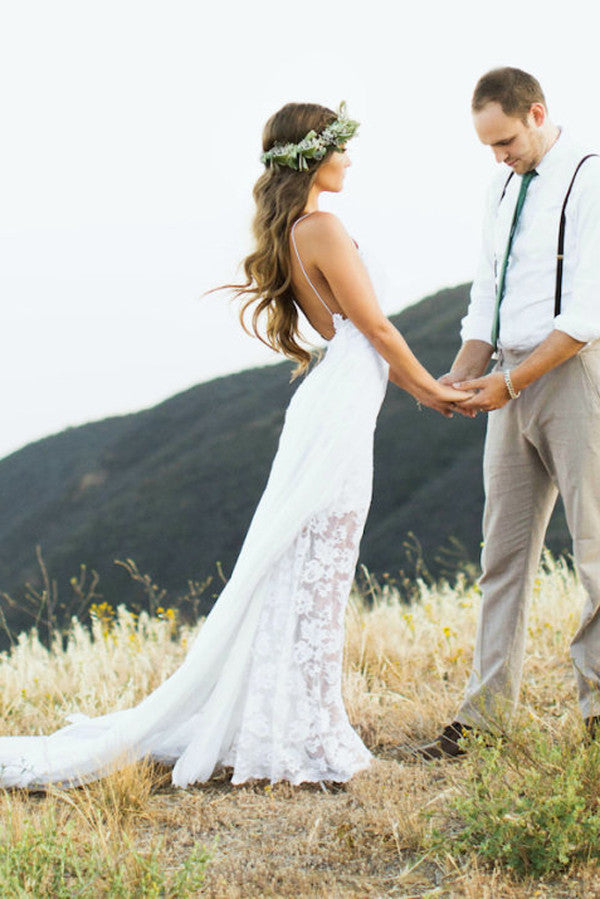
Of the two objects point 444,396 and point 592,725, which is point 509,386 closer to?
point 444,396

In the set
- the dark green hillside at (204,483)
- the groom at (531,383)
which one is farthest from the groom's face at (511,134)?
the dark green hillside at (204,483)

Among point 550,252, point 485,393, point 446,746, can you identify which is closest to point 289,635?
point 446,746

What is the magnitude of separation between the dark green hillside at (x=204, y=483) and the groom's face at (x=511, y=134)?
31433 millimetres

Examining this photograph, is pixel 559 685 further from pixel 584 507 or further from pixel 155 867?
pixel 155 867

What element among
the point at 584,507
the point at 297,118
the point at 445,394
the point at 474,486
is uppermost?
the point at 297,118

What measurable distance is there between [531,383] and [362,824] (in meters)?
1.62

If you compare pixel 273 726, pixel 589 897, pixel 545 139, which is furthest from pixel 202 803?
pixel 545 139

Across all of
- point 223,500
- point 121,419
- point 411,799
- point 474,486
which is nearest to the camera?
point 411,799

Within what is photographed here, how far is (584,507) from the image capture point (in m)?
3.69

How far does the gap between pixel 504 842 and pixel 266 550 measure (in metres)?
1.36

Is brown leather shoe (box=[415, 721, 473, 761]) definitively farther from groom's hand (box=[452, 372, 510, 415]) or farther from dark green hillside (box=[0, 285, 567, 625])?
dark green hillside (box=[0, 285, 567, 625])

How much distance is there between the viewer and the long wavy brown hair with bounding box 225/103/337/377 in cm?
372

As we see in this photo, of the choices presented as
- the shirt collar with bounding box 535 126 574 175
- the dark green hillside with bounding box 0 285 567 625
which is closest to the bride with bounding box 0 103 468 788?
the shirt collar with bounding box 535 126 574 175

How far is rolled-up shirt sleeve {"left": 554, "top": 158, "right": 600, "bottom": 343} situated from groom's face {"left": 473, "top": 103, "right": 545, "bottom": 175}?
0.21 m
